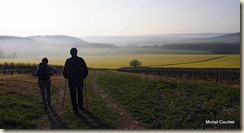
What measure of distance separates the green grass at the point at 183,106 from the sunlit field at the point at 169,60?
110 centimetres

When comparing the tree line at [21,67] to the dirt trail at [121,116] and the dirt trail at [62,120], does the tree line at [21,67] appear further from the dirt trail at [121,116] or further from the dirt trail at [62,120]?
the dirt trail at [121,116]

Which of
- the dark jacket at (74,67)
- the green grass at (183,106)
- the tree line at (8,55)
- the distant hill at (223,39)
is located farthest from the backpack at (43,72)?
the distant hill at (223,39)

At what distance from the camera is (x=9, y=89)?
10953mm

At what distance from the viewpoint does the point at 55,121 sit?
7.77 meters

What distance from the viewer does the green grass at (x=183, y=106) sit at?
313 inches

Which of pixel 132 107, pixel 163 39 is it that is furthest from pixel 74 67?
pixel 163 39

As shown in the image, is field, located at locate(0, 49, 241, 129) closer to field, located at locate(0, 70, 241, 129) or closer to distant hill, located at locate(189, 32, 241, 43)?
field, located at locate(0, 70, 241, 129)

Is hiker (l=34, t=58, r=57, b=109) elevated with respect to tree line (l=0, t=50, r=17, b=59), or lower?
lower

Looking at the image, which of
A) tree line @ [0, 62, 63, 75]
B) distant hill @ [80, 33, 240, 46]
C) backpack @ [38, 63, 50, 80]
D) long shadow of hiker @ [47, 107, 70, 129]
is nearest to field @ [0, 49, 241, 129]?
long shadow of hiker @ [47, 107, 70, 129]

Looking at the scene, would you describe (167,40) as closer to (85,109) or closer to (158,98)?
(158,98)

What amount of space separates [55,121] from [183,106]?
3708 millimetres

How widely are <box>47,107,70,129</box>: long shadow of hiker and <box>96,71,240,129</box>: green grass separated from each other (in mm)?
1916

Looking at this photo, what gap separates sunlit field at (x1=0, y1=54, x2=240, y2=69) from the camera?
10.2 meters

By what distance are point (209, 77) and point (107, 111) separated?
1029cm
